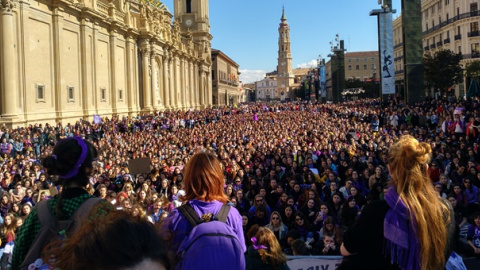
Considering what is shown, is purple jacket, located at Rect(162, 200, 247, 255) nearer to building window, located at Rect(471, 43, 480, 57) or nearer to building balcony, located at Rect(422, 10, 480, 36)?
building balcony, located at Rect(422, 10, 480, 36)

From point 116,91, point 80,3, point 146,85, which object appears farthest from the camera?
point 146,85

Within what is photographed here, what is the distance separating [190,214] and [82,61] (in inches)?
1326

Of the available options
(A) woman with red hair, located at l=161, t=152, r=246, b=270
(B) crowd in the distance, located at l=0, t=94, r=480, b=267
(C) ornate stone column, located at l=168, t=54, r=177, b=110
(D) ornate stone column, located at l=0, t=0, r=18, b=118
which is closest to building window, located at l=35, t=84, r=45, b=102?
(D) ornate stone column, located at l=0, t=0, r=18, b=118

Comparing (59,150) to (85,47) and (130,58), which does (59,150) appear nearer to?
(85,47)

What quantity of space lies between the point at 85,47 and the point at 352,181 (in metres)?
27.4

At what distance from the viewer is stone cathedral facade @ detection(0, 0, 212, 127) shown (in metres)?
25.9

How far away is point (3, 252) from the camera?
307 inches

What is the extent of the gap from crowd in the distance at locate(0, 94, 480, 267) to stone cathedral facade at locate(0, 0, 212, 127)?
2894mm

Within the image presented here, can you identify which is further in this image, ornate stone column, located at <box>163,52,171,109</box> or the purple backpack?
ornate stone column, located at <box>163,52,171,109</box>

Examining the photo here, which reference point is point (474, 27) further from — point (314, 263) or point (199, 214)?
point (199, 214)

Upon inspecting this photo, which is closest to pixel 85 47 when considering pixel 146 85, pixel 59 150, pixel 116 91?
pixel 116 91

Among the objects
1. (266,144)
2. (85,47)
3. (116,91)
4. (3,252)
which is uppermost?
(85,47)

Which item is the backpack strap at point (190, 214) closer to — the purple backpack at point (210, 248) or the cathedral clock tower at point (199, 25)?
the purple backpack at point (210, 248)

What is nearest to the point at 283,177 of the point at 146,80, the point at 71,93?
the point at 71,93
